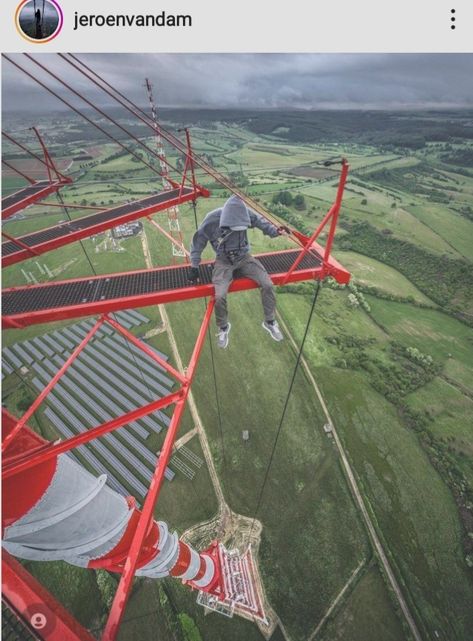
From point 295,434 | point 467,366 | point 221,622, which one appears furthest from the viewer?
point 467,366

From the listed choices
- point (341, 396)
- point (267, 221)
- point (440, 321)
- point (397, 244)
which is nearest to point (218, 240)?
point (267, 221)

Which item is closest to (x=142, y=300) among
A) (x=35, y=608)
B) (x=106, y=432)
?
(x=106, y=432)

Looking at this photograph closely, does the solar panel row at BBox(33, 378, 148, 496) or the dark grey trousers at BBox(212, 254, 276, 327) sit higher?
the dark grey trousers at BBox(212, 254, 276, 327)

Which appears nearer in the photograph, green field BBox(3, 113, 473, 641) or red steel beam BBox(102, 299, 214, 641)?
red steel beam BBox(102, 299, 214, 641)

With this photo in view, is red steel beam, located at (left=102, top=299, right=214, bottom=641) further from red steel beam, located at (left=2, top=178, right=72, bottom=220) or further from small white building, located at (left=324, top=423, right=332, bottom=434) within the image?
small white building, located at (left=324, top=423, right=332, bottom=434)

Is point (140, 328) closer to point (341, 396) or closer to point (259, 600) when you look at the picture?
point (341, 396)

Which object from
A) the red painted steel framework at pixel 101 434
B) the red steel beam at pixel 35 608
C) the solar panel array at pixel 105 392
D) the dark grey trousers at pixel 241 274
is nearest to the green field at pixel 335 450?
the solar panel array at pixel 105 392

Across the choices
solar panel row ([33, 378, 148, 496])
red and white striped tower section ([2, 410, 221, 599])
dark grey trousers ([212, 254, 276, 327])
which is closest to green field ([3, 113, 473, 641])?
solar panel row ([33, 378, 148, 496])
